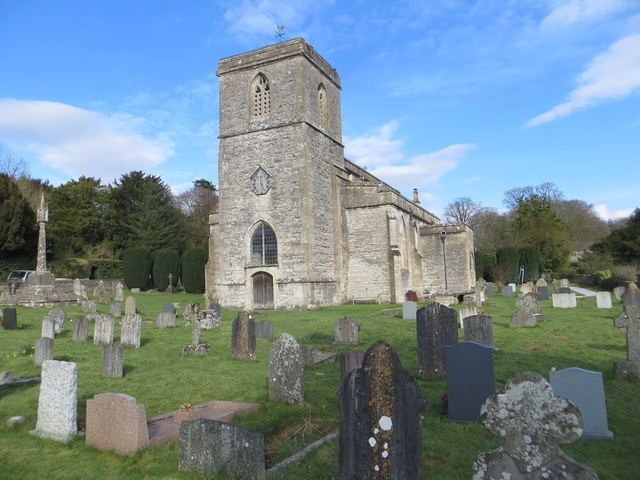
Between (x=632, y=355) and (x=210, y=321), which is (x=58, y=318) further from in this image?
(x=632, y=355)

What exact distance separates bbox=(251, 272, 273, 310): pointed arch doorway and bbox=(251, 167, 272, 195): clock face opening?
4.02 meters

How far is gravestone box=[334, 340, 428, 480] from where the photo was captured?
10.8 feet

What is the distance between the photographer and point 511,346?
10242 mm

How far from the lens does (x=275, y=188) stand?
22219mm

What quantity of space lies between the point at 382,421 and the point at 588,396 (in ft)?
10.4

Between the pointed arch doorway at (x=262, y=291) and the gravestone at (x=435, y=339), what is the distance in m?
14.3

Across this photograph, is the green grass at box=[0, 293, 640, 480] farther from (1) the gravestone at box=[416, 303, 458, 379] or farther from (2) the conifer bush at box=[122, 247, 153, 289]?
(2) the conifer bush at box=[122, 247, 153, 289]

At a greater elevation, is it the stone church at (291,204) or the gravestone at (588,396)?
the stone church at (291,204)

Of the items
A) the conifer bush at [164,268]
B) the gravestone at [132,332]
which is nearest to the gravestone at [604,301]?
the gravestone at [132,332]

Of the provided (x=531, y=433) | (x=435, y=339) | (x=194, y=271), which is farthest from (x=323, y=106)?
(x=531, y=433)

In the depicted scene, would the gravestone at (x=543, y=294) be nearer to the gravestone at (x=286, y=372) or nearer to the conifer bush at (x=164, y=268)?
the gravestone at (x=286, y=372)

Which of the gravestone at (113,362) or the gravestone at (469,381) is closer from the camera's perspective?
the gravestone at (469,381)

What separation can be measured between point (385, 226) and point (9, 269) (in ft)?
83.7

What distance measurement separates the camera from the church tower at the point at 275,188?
70.5ft
